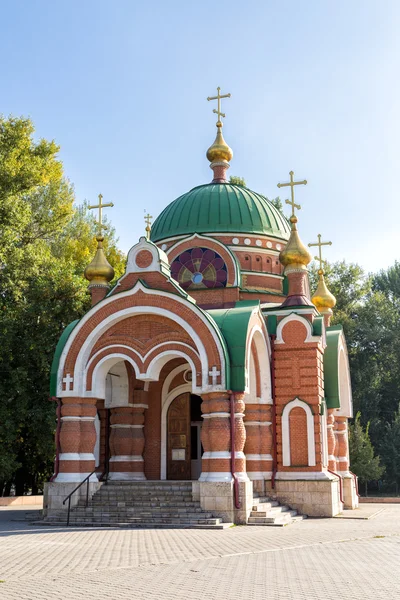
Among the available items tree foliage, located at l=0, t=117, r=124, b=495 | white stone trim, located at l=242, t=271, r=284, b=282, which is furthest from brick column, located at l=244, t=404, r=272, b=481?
tree foliage, located at l=0, t=117, r=124, b=495

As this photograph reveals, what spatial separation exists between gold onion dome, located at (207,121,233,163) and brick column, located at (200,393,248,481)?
1036cm

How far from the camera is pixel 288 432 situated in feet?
49.2

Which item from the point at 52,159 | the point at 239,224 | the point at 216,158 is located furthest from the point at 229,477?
the point at 52,159

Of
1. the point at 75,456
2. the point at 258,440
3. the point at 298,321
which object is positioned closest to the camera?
the point at 75,456

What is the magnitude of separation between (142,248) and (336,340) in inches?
238

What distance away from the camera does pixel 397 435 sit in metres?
28.8

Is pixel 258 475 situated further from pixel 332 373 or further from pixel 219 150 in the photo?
pixel 219 150

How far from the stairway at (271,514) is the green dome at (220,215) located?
7953mm

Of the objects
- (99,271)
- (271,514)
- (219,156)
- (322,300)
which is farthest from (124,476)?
(219,156)

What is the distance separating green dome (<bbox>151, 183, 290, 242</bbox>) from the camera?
758 inches

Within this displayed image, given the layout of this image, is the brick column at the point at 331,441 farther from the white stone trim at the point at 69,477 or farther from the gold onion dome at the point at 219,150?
the gold onion dome at the point at 219,150

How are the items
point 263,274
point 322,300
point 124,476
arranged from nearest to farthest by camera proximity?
point 124,476
point 263,274
point 322,300

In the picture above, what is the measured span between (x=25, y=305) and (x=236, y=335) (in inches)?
355

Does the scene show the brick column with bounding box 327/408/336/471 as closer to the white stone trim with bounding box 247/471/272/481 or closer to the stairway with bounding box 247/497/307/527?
the white stone trim with bounding box 247/471/272/481
